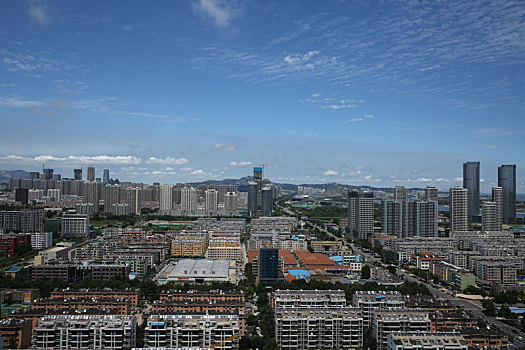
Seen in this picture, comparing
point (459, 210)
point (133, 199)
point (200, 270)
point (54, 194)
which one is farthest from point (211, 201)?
point (200, 270)

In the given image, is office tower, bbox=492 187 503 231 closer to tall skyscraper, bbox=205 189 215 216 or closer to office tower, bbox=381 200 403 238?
office tower, bbox=381 200 403 238

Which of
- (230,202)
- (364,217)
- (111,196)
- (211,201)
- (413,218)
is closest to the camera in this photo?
(413,218)

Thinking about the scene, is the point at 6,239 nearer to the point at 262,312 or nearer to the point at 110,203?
the point at 262,312

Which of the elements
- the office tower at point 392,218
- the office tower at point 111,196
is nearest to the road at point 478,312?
the office tower at point 392,218

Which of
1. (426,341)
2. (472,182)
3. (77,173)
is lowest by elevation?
(426,341)

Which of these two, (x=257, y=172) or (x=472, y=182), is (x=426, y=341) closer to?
(x=472, y=182)

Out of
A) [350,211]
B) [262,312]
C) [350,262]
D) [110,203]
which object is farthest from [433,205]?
[110,203]

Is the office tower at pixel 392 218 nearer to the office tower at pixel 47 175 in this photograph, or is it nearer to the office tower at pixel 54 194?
the office tower at pixel 54 194
